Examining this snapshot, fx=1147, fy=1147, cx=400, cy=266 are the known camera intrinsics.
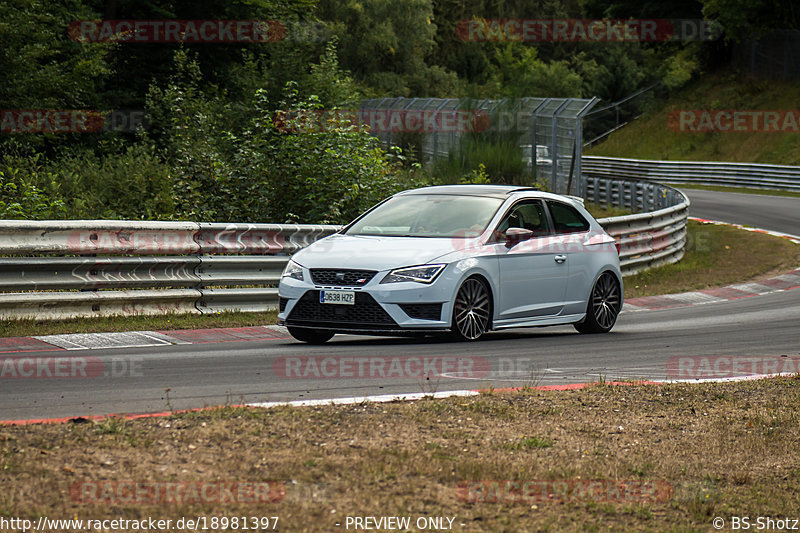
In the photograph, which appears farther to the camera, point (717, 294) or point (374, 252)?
point (717, 294)

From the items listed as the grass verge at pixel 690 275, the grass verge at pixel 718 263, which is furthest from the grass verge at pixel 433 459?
the grass verge at pixel 718 263

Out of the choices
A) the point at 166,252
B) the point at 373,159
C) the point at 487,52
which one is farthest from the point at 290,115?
the point at 487,52

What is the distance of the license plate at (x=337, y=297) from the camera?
10.9 meters

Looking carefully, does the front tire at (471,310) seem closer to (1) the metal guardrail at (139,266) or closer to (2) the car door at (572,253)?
(2) the car door at (572,253)

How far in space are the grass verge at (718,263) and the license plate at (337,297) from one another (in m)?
8.90

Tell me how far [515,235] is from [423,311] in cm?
168

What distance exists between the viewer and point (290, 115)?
19266 mm

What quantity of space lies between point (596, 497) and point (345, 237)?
22.3 ft

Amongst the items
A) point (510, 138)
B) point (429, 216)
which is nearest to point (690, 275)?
point (429, 216)

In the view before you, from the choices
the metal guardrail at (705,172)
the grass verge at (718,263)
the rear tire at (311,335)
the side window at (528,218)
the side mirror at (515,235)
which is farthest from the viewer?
the metal guardrail at (705,172)

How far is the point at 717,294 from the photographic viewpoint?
1942 centimetres

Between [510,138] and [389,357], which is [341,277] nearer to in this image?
[389,357]

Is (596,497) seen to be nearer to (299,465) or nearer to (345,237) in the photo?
(299,465)

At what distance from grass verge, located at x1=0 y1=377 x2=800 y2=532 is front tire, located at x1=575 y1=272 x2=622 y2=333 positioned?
5.28 metres
